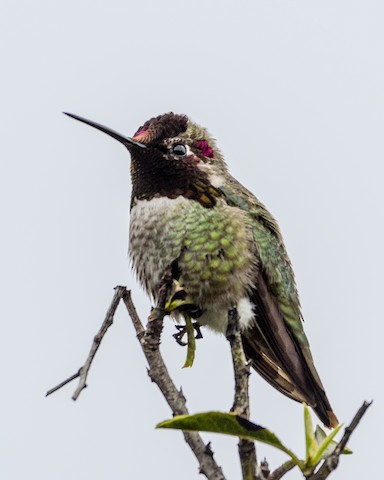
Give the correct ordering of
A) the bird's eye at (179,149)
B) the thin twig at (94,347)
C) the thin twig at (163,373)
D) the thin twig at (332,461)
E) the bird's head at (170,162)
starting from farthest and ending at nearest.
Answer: the bird's eye at (179,149) < the bird's head at (170,162) < the thin twig at (94,347) < the thin twig at (163,373) < the thin twig at (332,461)

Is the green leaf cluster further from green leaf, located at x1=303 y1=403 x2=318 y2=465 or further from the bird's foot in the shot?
the bird's foot

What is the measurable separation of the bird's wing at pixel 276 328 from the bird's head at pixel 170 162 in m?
0.22

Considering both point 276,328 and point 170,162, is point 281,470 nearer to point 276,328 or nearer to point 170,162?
point 276,328

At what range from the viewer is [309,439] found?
119 inches

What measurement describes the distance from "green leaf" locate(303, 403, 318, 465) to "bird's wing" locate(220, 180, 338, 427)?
2274mm

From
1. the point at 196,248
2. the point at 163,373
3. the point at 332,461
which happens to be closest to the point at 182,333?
the point at 196,248

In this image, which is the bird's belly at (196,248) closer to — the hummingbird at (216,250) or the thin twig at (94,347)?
the hummingbird at (216,250)

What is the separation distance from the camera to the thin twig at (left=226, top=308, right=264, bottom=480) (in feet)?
8.68

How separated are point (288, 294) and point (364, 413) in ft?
11.4

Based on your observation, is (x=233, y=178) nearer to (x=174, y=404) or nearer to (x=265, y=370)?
(x=265, y=370)

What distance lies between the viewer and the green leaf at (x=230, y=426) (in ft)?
9.38

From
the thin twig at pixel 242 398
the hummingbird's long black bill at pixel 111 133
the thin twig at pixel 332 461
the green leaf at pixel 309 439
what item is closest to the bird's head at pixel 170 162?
the hummingbird's long black bill at pixel 111 133

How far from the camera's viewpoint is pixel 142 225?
5.79 meters

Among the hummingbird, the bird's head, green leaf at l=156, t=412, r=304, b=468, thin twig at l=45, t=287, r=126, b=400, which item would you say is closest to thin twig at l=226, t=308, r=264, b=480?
green leaf at l=156, t=412, r=304, b=468
